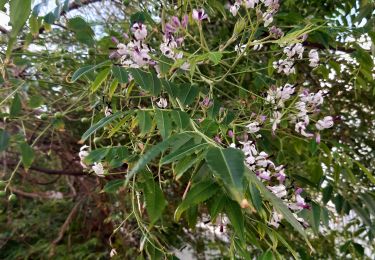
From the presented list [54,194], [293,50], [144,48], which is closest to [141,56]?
[144,48]

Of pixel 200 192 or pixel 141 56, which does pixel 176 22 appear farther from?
pixel 200 192

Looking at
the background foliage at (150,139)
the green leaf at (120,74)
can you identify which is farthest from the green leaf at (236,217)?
the green leaf at (120,74)

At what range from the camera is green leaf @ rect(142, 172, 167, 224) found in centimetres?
74

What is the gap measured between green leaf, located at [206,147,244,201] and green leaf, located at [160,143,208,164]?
45 millimetres

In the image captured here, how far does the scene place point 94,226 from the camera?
271 centimetres

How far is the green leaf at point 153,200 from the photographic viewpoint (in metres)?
0.74

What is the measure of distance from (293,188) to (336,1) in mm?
1216

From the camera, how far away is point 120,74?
0.90 metres

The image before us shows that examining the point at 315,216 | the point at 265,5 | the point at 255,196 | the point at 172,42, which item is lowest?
the point at 315,216

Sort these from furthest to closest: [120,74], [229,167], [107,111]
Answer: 1. [107,111]
2. [120,74]
3. [229,167]

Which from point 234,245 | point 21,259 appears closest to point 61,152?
Answer: point 21,259

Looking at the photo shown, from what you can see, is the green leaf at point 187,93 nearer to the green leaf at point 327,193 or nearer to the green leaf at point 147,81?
the green leaf at point 147,81

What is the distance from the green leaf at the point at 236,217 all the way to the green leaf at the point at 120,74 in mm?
329

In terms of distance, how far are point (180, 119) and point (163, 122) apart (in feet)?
0.10
